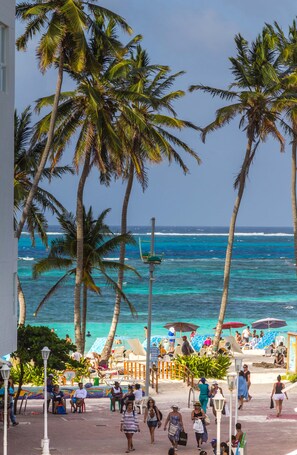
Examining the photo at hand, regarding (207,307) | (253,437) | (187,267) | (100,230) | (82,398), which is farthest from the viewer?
(187,267)

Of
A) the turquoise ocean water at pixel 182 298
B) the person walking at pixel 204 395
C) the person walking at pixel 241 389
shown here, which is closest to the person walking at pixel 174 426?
the person walking at pixel 204 395

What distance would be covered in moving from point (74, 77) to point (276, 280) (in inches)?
4522

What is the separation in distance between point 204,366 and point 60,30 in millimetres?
13879

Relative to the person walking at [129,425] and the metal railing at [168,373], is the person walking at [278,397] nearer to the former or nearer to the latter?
the metal railing at [168,373]

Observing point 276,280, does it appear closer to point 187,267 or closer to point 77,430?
point 187,267

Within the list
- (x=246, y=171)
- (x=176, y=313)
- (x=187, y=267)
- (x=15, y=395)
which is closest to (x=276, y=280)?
(x=187, y=267)

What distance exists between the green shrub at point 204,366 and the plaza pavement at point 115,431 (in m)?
3.80

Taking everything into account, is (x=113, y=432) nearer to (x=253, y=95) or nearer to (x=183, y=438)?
(x=183, y=438)

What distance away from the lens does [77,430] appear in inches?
1318

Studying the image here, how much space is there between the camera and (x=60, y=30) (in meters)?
41.8

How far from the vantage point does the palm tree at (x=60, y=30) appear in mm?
41438

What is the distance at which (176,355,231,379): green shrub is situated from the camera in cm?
4366

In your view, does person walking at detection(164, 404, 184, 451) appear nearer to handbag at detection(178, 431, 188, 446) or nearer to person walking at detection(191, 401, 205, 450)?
handbag at detection(178, 431, 188, 446)

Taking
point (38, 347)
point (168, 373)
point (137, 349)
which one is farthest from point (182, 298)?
point (38, 347)
